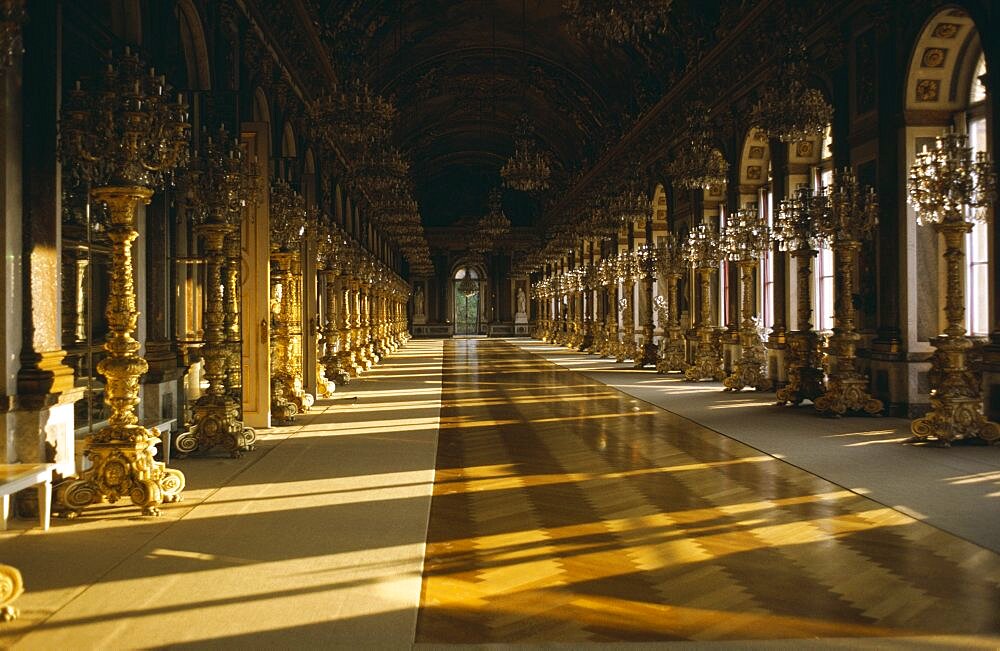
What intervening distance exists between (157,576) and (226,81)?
825 cm

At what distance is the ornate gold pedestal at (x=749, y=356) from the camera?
15.6 metres

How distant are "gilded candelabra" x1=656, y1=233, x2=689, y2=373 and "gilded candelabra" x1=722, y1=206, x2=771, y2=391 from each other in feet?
10.8

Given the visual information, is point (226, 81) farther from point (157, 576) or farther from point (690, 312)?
point (690, 312)

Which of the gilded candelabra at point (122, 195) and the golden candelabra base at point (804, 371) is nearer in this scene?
the gilded candelabra at point (122, 195)

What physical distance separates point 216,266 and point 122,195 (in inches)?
101

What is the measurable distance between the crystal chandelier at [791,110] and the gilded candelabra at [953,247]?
1.92 metres

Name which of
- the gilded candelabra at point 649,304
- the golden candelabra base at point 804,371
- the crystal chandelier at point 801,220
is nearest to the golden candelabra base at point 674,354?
the gilded candelabra at point 649,304

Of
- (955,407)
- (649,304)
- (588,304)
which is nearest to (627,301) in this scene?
(649,304)

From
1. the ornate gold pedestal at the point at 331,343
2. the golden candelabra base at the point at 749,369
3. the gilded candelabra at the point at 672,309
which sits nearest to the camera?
the golden candelabra base at the point at 749,369

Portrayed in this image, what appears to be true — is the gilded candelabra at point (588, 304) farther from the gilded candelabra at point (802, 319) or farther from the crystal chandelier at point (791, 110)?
the crystal chandelier at point (791, 110)

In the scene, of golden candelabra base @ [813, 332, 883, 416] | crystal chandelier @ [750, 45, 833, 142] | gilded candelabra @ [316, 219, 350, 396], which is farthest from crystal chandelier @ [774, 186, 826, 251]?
gilded candelabra @ [316, 219, 350, 396]

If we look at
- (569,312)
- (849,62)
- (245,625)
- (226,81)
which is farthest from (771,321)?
(569,312)

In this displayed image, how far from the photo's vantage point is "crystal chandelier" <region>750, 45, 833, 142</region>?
35.7ft

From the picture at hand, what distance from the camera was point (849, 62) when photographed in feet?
42.6
